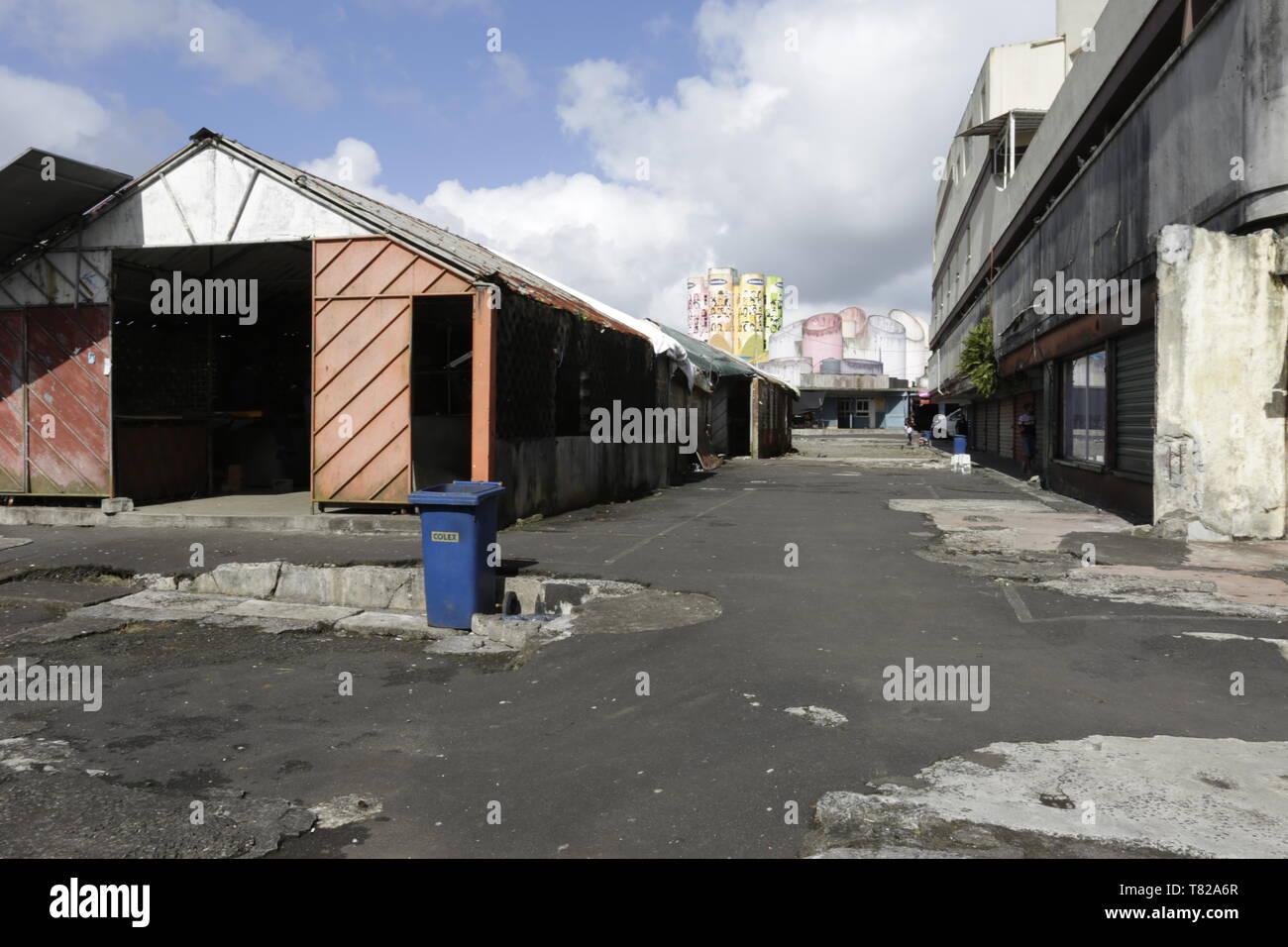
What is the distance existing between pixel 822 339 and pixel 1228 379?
93.9m

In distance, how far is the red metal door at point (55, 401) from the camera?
12.8m

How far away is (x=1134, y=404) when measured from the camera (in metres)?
13.3

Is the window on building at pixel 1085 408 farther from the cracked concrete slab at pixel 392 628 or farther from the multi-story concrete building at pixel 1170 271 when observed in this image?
the cracked concrete slab at pixel 392 628

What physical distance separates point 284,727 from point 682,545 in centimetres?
614

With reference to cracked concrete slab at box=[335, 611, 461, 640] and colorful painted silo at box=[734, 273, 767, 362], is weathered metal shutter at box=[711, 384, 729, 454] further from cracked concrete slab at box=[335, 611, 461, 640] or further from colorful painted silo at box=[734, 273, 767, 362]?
colorful painted silo at box=[734, 273, 767, 362]

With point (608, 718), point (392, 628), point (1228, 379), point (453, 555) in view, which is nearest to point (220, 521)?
point (392, 628)

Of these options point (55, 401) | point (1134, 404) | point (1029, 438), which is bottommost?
point (1029, 438)

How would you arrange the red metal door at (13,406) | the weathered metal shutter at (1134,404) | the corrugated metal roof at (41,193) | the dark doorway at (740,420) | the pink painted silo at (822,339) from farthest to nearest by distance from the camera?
Result: the pink painted silo at (822,339) → the dark doorway at (740,420) → the red metal door at (13,406) → the weathered metal shutter at (1134,404) → the corrugated metal roof at (41,193)

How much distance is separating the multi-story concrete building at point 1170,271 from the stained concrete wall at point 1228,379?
0.02 metres

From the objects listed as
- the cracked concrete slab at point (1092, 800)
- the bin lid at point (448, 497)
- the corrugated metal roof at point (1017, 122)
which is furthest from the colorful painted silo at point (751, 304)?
the cracked concrete slab at point (1092, 800)

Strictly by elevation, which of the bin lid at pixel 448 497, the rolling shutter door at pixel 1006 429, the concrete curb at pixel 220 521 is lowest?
the concrete curb at pixel 220 521

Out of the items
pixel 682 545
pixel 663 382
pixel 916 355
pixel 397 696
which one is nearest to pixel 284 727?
pixel 397 696

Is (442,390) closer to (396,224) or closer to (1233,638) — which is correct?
(396,224)

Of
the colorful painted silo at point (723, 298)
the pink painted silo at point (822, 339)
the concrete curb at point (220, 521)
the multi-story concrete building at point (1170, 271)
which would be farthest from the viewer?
the colorful painted silo at point (723, 298)
